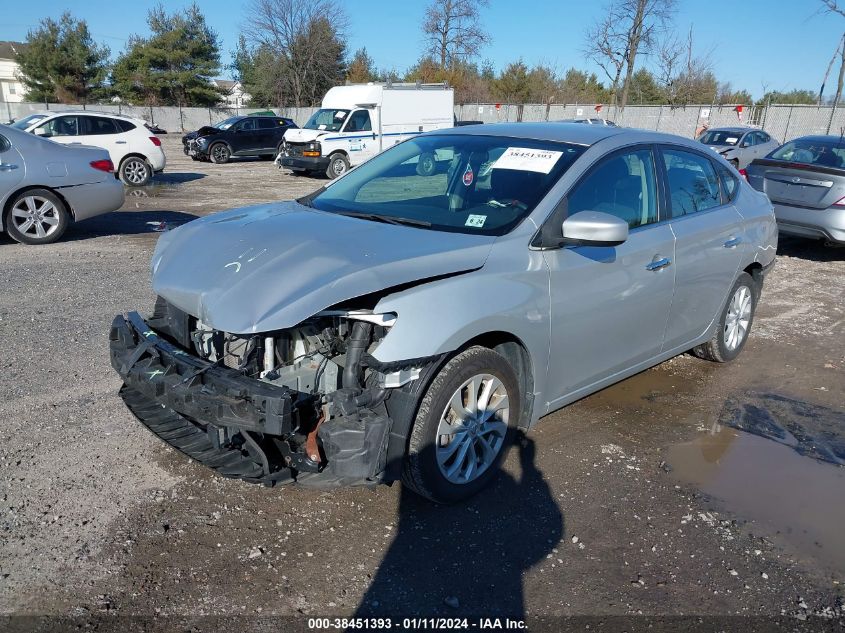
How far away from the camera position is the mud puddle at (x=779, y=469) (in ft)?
11.0

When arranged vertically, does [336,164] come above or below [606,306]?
below

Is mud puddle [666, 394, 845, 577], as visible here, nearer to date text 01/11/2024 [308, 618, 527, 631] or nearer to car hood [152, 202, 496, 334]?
date text 01/11/2024 [308, 618, 527, 631]

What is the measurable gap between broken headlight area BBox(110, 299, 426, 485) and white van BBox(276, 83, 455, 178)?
16.4 meters

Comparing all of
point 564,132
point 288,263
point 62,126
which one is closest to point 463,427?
point 288,263

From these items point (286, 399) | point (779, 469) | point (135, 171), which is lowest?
point (779, 469)

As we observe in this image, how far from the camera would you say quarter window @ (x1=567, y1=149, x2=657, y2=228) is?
3.74 metres

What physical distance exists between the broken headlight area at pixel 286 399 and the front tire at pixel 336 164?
53.9 feet

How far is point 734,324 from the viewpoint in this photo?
5.47 m

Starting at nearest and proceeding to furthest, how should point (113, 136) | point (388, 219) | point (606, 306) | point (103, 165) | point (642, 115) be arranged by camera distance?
point (388, 219) → point (606, 306) → point (103, 165) → point (113, 136) → point (642, 115)

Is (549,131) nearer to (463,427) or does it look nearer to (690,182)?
(690,182)

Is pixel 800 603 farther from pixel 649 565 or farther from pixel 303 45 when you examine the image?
pixel 303 45

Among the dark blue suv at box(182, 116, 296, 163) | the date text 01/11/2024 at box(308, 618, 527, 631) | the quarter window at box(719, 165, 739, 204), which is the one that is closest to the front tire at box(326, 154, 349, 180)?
the dark blue suv at box(182, 116, 296, 163)

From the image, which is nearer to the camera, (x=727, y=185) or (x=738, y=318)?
(x=727, y=185)

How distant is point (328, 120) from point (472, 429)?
59.4ft
